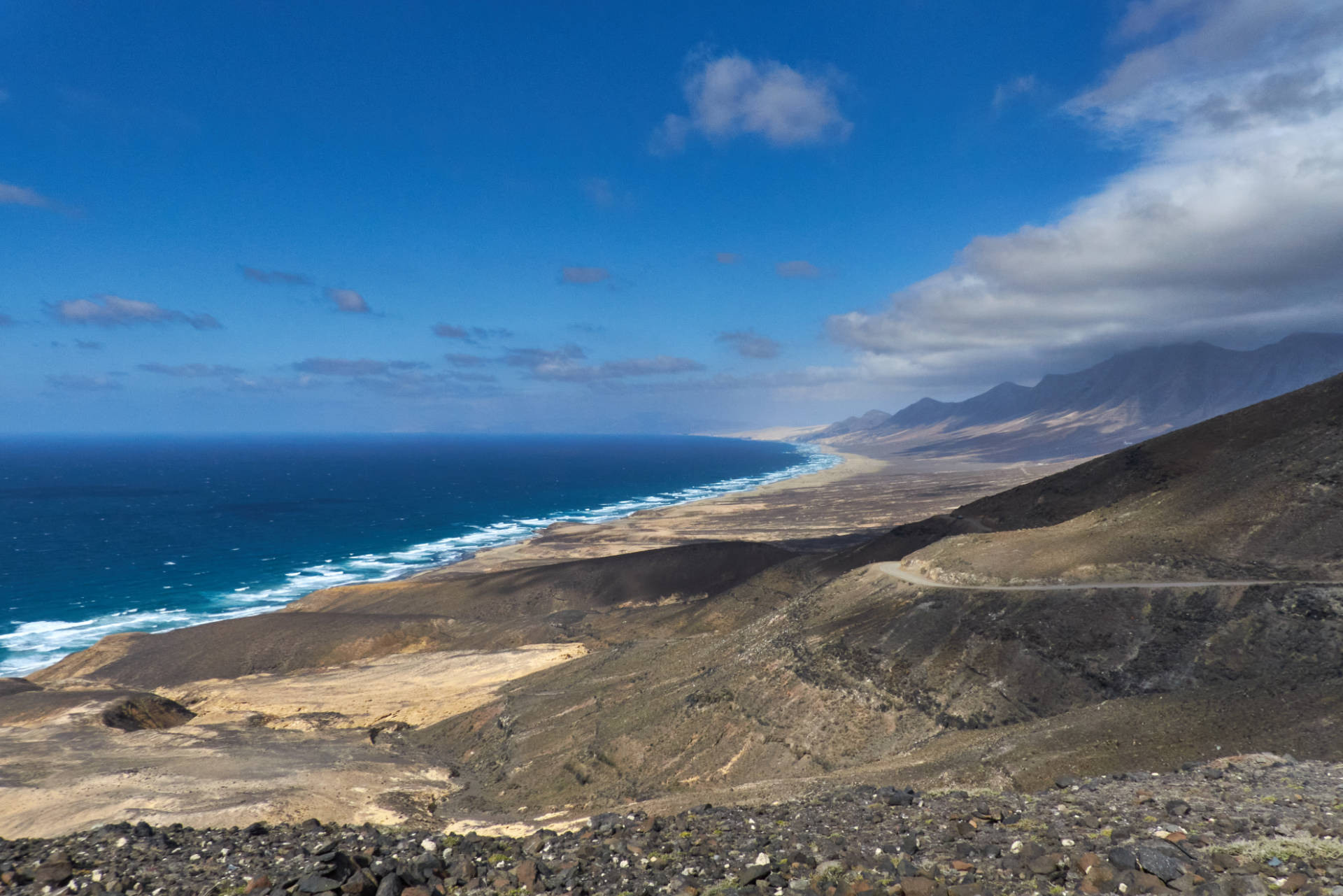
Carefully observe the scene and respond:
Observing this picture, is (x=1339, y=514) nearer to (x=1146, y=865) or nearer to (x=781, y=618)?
(x=781, y=618)

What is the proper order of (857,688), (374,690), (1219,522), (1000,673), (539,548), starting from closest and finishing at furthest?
1. (1000,673)
2. (857,688)
3. (1219,522)
4. (374,690)
5. (539,548)

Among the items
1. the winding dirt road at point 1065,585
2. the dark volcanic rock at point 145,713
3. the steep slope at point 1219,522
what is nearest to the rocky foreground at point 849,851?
the winding dirt road at point 1065,585

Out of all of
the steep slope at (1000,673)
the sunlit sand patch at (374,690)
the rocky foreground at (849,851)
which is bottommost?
the sunlit sand patch at (374,690)

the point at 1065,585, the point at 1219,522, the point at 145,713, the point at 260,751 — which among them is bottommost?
the point at 145,713

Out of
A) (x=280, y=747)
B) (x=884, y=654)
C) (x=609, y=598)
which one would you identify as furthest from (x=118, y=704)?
(x=884, y=654)

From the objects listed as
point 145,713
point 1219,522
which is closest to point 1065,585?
point 1219,522

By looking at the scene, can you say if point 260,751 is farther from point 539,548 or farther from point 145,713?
point 539,548

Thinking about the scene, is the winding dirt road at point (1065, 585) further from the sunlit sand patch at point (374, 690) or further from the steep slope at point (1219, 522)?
the sunlit sand patch at point (374, 690)

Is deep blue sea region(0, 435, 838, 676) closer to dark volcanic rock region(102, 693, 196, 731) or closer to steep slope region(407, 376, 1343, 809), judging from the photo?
dark volcanic rock region(102, 693, 196, 731)
